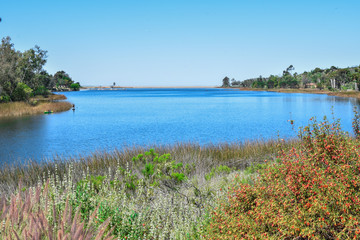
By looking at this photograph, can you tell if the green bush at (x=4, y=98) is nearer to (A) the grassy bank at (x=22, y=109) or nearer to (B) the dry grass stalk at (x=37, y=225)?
(A) the grassy bank at (x=22, y=109)

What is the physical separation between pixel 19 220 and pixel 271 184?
10.4 feet

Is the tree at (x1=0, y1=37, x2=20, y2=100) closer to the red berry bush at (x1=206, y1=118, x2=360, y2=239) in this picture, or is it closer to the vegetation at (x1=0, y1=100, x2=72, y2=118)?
the vegetation at (x1=0, y1=100, x2=72, y2=118)

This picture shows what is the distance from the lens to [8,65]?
1965 inches

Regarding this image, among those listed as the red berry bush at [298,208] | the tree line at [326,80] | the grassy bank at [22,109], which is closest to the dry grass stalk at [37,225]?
the red berry bush at [298,208]

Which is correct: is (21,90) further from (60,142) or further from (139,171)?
(139,171)

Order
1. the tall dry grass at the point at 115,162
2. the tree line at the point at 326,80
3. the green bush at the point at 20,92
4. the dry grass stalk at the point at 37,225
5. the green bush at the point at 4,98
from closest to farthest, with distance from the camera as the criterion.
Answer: the dry grass stalk at the point at 37,225 < the tall dry grass at the point at 115,162 < the green bush at the point at 4,98 < the green bush at the point at 20,92 < the tree line at the point at 326,80

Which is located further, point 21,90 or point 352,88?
point 352,88

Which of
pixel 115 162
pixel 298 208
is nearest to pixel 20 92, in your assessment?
pixel 115 162

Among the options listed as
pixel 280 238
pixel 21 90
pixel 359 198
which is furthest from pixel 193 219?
pixel 21 90

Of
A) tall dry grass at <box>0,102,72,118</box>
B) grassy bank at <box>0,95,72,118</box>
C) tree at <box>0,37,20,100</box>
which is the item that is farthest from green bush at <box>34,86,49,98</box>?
tall dry grass at <box>0,102,72,118</box>

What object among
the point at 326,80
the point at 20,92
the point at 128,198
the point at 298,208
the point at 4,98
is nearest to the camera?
the point at 298,208

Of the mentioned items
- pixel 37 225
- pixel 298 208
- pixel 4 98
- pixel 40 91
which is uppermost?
pixel 40 91

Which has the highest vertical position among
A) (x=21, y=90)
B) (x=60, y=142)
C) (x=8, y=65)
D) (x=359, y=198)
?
(x=8, y=65)

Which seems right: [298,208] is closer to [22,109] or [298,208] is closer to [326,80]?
[22,109]
